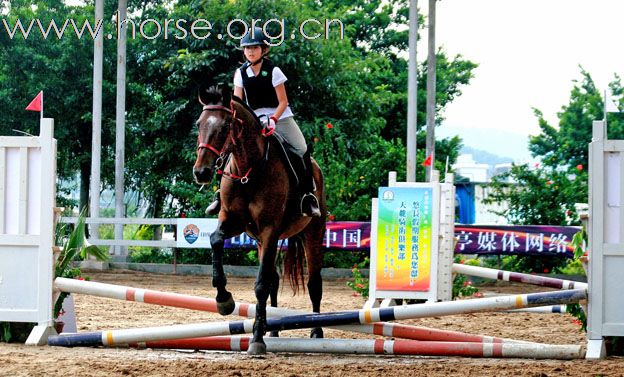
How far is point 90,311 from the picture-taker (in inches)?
501

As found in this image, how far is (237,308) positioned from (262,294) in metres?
0.27

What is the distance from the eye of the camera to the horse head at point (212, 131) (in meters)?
7.79

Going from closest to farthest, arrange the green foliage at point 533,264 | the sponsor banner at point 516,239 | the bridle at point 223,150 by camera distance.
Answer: the bridle at point 223,150 → the sponsor banner at point 516,239 → the green foliage at point 533,264

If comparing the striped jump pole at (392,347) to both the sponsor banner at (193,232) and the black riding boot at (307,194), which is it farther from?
the sponsor banner at (193,232)

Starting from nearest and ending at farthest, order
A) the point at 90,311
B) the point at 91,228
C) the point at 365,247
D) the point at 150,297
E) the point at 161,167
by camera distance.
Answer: the point at 150,297
the point at 90,311
the point at 365,247
the point at 91,228
the point at 161,167

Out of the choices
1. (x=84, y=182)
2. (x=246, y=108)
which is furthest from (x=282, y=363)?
(x=84, y=182)

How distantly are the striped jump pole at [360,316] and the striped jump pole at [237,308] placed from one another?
225 millimetres

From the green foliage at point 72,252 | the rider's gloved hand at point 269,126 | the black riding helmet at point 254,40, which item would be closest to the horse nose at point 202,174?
the rider's gloved hand at point 269,126

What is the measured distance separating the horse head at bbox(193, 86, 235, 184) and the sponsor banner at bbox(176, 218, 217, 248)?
12995 mm

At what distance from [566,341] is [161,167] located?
1932 centimetres

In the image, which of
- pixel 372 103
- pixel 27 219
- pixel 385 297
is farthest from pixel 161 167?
pixel 27 219

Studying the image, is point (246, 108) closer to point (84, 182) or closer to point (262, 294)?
point (262, 294)

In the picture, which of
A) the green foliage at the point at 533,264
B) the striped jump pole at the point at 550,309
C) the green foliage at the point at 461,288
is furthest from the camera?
the green foliage at the point at 533,264

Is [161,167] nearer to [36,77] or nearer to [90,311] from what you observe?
[36,77]
